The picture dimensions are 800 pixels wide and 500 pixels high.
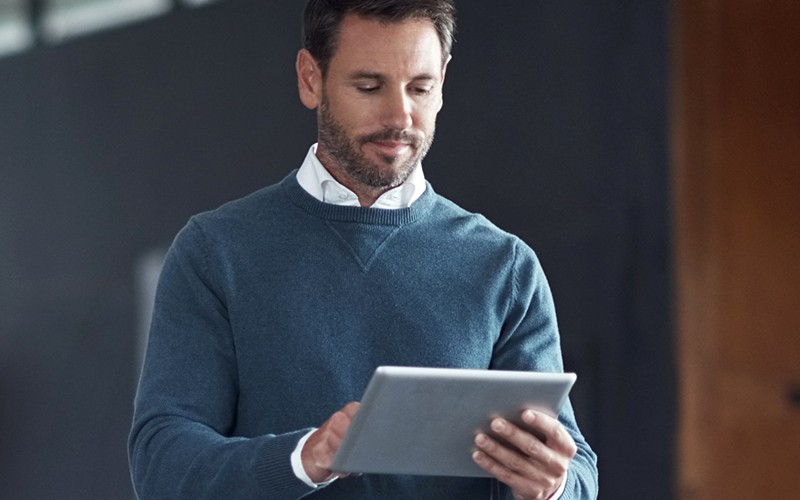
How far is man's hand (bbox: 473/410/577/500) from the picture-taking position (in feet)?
4.79

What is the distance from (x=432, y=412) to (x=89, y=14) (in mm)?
3899

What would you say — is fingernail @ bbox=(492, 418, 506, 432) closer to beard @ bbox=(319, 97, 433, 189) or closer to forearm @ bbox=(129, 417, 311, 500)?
forearm @ bbox=(129, 417, 311, 500)

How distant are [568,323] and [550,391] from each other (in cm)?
220

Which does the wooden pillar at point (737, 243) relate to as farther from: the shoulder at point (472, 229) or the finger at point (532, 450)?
the finger at point (532, 450)

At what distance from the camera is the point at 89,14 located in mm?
4996

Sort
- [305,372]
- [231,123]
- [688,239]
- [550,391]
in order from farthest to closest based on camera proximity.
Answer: [231,123] → [688,239] → [305,372] → [550,391]

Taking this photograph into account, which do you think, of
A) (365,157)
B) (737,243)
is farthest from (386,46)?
(737,243)

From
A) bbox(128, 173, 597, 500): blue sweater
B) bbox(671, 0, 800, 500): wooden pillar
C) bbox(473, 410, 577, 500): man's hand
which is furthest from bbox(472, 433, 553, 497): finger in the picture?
bbox(671, 0, 800, 500): wooden pillar

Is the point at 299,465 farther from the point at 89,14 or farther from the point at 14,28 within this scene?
the point at 14,28

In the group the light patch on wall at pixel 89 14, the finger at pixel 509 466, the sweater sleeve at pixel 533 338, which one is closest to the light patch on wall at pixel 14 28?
the light patch on wall at pixel 89 14

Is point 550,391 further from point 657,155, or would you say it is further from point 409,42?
point 657,155

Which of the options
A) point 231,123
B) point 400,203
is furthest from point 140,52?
point 400,203

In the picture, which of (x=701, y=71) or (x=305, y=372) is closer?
(x=305, y=372)

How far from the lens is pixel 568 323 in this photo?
11.9 ft
